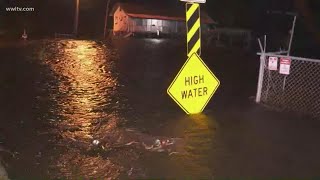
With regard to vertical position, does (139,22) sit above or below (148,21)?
below

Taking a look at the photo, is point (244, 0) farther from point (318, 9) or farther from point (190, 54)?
point (190, 54)

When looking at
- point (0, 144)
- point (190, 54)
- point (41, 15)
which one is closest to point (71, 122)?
point (0, 144)

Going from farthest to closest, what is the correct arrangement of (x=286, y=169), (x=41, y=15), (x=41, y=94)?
(x=41, y=15) < (x=41, y=94) < (x=286, y=169)

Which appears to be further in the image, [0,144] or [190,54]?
[190,54]

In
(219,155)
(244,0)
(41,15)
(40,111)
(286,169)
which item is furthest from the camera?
(41,15)

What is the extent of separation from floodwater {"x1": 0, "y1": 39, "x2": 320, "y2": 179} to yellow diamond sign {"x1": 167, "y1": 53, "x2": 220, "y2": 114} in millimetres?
278

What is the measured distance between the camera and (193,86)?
28.3 ft

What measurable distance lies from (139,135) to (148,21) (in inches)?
1669

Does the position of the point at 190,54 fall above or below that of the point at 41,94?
above

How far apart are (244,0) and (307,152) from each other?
1243 inches

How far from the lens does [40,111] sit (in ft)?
30.3

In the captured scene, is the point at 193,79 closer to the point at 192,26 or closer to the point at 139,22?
the point at 192,26

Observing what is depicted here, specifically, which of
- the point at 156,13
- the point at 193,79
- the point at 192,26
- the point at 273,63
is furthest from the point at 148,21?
the point at 193,79

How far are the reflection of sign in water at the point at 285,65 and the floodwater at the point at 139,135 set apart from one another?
2.78ft
